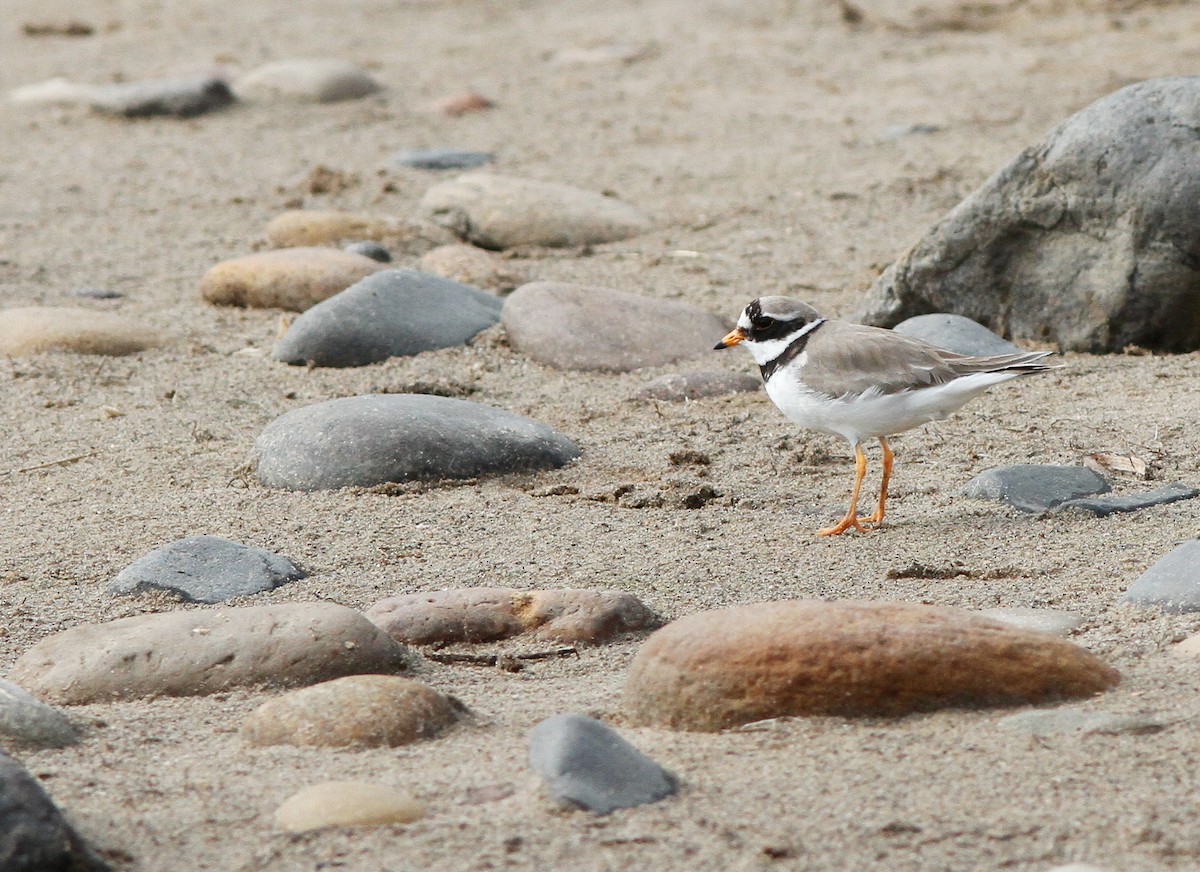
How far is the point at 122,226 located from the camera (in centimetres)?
892

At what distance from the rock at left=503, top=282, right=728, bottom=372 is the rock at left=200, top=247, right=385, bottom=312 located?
97cm

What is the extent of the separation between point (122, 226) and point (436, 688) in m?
6.04

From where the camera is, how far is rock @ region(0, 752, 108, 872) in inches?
102

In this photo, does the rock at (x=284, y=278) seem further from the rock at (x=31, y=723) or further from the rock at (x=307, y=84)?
the rock at (x=307, y=84)

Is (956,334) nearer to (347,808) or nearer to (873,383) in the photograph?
(873,383)

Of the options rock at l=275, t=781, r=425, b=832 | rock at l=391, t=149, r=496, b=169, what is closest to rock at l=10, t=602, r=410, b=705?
rock at l=275, t=781, r=425, b=832

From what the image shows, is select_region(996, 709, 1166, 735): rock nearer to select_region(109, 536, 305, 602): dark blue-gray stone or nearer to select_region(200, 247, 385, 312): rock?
select_region(109, 536, 305, 602): dark blue-gray stone

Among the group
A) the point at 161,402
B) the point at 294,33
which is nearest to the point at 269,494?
the point at 161,402

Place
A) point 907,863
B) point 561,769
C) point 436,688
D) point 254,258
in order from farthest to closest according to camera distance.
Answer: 1. point 254,258
2. point 436,688
3. point 561,769
4. point 907,863

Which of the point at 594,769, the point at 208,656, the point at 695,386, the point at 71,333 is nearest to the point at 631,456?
the point at 695,386

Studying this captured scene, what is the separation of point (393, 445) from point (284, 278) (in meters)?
2.42

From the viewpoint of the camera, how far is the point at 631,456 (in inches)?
219

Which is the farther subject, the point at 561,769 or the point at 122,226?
the point at 122,226

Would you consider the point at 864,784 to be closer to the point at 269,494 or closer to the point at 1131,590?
the point at 1131,590
